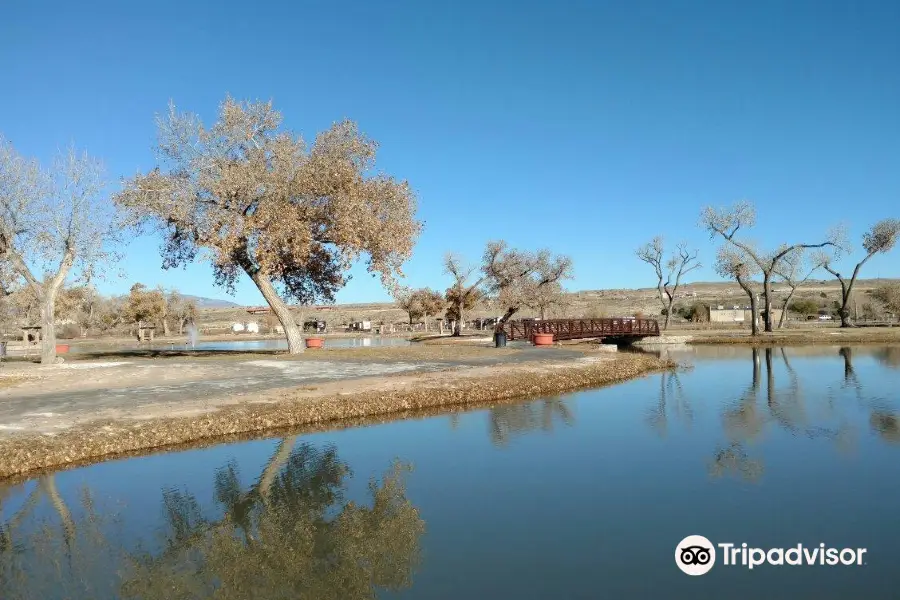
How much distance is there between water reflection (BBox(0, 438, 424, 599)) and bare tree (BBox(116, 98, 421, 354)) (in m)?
21.8

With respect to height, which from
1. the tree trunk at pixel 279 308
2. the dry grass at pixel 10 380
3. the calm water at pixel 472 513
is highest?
the tree trunk at pixel 279 308

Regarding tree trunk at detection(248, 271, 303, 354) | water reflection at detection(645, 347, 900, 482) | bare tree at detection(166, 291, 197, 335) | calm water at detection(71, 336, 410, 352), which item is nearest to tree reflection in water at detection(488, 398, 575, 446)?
water reflection at detection(645, 347, 900, 482)

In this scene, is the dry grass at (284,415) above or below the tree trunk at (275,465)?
above

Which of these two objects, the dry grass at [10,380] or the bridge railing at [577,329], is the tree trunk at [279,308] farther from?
the bridge railing at [577,329]

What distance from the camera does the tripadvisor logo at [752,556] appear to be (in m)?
7.84

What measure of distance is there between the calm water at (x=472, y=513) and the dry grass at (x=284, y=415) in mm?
920

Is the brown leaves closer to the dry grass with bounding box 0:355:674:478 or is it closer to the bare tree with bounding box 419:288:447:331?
the dry grass with bounding box 0:355:674:478

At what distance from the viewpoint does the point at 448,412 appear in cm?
1967

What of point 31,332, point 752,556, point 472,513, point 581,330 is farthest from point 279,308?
point 31,332

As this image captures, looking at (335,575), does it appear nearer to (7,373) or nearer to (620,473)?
(620,473)

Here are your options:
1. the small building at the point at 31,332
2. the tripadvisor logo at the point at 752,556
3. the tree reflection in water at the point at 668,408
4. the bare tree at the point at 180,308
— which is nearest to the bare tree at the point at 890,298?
the tree reflection in water at the point at 668,408

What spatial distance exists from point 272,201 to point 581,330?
28202mm

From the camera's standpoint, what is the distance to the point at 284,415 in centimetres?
1741

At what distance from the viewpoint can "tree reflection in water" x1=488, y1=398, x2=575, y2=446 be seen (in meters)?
16.3
